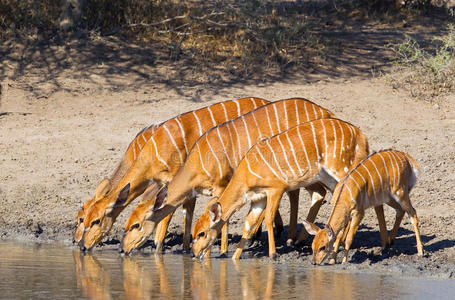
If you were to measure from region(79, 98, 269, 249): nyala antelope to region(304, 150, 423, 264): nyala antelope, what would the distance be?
171 cm

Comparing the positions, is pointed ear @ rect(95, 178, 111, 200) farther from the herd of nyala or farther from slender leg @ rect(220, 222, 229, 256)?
slender leg @ rect(220, 222, 229, 256)

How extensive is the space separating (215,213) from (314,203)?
124cm

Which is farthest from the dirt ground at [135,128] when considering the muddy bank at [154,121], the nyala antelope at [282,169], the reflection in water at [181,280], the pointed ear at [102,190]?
the pointed ear at [102,190]

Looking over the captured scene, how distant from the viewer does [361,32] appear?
14461mm

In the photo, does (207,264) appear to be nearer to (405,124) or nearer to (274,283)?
(274,283)

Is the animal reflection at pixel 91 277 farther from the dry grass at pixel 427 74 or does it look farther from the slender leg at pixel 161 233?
the dry grass at pixel 427 74

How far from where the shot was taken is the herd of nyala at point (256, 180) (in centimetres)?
755

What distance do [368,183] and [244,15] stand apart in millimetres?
6695

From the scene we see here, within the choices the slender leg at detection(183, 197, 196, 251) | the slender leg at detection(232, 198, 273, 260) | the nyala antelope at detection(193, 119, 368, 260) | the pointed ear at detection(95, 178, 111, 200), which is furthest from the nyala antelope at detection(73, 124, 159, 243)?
the slender leg at detection(232, 198, 273, 260)

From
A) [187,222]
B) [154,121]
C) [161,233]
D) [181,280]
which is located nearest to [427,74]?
[154,121]

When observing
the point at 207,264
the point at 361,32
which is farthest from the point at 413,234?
the point at 361,32

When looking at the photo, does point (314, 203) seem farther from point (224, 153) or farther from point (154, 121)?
point (154, 121)

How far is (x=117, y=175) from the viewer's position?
336 inches

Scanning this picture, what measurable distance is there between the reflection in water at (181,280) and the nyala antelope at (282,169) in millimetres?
327
